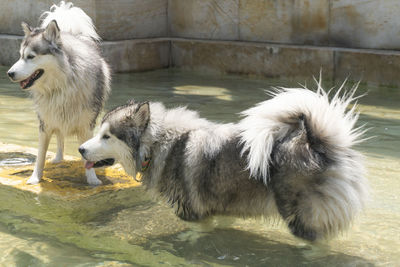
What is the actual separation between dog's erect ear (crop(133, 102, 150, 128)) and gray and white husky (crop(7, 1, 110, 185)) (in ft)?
4.05

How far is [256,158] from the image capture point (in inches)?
148

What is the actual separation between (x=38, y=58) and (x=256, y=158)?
7.58ft

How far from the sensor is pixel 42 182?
5.46m

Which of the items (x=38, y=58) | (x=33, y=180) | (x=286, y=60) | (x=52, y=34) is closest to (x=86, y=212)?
(x=33, y=180)

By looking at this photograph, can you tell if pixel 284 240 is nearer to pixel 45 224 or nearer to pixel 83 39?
pixel 45 224

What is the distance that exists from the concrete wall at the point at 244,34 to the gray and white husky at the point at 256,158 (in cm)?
618

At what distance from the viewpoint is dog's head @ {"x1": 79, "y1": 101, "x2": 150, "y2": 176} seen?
4262 millimetres

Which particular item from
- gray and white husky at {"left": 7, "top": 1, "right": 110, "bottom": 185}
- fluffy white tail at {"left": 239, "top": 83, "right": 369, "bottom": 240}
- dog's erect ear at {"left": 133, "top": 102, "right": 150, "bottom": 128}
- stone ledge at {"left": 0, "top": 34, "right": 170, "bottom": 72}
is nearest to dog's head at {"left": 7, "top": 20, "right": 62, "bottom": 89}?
gray and white husky at {"left": 7, "top": 1, "right": 110, "bottom": 185}

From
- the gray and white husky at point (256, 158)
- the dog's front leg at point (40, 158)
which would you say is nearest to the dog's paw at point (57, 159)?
the dog's front leg at point (40, 158)

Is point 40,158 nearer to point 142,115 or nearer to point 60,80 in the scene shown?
point 60,80

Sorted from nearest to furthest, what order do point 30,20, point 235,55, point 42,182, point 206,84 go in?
point 42,182 < point 206,84 < point 235,55 < point 30,20

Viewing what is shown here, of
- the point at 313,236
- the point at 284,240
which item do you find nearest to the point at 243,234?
the point at 284,240

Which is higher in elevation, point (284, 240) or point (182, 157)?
point (182, 157)

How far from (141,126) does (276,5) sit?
7.32 meters
